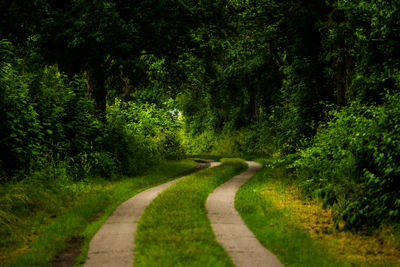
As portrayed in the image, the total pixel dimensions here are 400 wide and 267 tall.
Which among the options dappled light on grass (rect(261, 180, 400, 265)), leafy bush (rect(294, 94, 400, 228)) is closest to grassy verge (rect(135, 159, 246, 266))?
dappled light on grass (rect(261, 180, 400, 265))

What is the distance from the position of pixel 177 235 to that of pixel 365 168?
4.73 meters

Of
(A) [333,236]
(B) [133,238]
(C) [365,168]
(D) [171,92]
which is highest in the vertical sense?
(D) [171,92]

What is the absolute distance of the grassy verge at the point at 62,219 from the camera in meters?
7.07

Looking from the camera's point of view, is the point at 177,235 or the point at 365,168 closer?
the point at 177,235

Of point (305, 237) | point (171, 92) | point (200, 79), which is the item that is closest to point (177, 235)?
point (305, 237)

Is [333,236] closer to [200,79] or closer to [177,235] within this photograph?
[177,235]

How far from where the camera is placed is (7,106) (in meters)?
11.4

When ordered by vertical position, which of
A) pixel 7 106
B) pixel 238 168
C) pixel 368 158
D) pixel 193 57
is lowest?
pixel 238 168

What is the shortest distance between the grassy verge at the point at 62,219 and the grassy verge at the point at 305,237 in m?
4.10

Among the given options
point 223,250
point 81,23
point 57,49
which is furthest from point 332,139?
point 57,49

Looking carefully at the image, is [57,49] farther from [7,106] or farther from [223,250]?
[223,250]

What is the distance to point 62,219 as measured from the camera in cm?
957

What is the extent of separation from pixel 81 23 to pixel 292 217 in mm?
12803

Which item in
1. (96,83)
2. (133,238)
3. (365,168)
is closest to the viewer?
(133,238)
